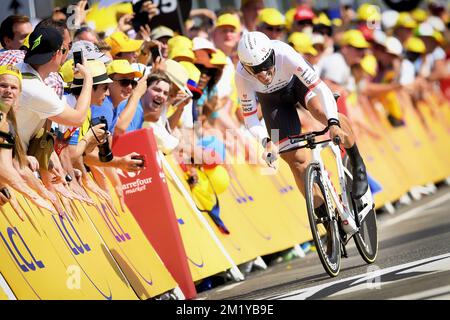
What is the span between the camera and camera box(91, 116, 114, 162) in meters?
10.5

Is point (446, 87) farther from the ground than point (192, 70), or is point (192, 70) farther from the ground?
point (192, 70)

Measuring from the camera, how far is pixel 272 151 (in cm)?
1055

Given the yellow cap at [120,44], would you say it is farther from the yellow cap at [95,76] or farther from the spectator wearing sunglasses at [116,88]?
the yellow cap at [95,76]

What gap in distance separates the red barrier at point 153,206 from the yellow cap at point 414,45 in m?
12.6

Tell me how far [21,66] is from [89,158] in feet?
5.11

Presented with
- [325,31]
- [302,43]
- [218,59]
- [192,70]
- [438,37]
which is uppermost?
[192,70]

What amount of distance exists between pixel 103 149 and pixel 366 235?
2.63 meters

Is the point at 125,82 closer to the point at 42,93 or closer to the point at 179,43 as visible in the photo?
the point at 179,43

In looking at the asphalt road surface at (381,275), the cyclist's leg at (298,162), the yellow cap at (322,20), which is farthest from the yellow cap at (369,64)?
the cyclist's leg at (298,162)

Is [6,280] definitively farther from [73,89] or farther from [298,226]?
[298,226]

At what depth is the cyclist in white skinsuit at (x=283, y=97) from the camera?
34.7 feet

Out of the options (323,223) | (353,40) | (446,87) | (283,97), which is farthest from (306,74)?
(446,87)

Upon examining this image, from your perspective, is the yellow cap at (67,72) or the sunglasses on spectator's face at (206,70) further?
the sunglasses on spectator's face at (206,70)

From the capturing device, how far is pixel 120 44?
12.0 metres
